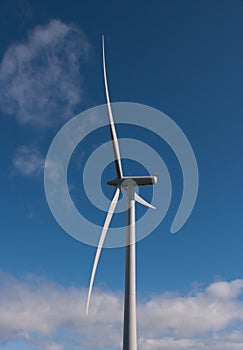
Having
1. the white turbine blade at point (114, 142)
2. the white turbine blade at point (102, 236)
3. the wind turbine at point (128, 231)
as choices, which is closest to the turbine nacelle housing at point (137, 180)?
the wind turbine at point (128, 231)

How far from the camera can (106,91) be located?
49.8 m

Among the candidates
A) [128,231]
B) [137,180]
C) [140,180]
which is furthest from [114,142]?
[128,231]

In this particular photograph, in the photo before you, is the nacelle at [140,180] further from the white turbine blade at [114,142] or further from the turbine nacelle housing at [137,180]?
the white turbine blade at [114,142]

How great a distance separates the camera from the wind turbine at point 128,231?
37.2 m

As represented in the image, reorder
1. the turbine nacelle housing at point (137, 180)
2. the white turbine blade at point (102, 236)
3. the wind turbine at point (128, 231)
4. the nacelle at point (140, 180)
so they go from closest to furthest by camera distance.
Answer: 1. the wind turbine at point (128, 231)
2. the white turbine blade at point (102, 236)
3. the turbine nacelle housing at point (137, 180)
4. the nacelle at point (140, 180)

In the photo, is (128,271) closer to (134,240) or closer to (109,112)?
(134,240)

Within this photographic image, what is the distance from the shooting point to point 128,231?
43062 millimetres

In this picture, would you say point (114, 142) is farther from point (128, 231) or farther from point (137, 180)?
point (128, 231)

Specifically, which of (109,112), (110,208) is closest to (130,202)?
(110,208)

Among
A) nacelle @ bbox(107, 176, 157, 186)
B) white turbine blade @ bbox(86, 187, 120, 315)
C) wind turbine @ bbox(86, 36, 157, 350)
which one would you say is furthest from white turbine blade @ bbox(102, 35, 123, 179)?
white turbine blade @ bbox(86, 187, 120, 315)

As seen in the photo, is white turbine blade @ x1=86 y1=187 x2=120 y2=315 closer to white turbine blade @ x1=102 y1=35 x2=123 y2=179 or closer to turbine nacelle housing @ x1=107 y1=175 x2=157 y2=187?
turbine nacelle housing @ x1=107 y1=175 x2=157 y2=187

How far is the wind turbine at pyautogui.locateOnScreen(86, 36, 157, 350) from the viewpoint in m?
37.2

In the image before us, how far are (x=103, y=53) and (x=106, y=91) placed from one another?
210 inches

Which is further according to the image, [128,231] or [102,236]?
[102,236]
